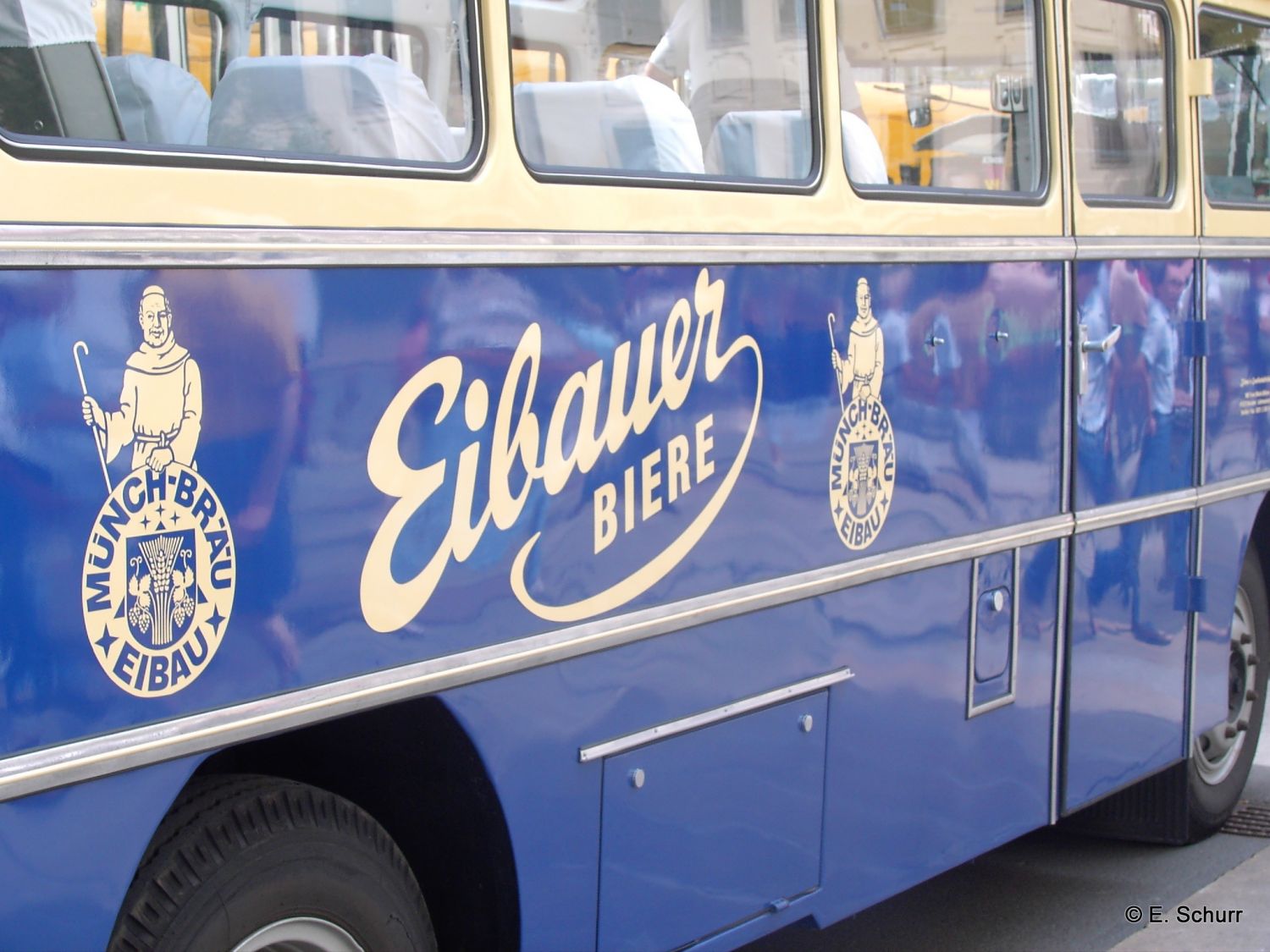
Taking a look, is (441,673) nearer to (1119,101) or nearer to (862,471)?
(862,471)

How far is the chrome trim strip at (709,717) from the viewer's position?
10.1 feet

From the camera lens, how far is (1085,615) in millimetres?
4527

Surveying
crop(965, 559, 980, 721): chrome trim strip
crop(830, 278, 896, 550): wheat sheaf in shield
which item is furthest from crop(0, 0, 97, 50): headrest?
crop(965, 559, 980, 721): chrome trim strip

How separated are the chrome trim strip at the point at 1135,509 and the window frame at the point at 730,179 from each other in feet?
4.85

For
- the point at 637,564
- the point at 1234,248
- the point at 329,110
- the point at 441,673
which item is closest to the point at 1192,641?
the point at 1234,248

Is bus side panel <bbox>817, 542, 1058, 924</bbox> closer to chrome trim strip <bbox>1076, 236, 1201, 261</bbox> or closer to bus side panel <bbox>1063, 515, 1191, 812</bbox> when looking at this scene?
bus side panel <bbox>1063, 515, 1191, 812</bbox>

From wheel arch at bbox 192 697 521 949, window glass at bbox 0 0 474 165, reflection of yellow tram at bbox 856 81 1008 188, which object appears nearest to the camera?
window glass at bbox 0 0 474 165

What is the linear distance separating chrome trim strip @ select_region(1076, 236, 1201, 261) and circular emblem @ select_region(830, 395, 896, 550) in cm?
103

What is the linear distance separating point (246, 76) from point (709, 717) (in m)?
1.54

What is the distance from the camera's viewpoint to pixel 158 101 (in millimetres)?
2484

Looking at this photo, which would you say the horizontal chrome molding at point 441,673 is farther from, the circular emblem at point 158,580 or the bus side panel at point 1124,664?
the bus side panel at point 1124,664

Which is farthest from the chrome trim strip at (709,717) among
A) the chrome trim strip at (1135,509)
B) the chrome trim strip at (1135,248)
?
the chrome trim strip at (1135,248)

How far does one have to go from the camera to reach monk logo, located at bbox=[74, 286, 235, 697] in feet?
7.37

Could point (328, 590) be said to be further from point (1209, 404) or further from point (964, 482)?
point (1209, 404)
